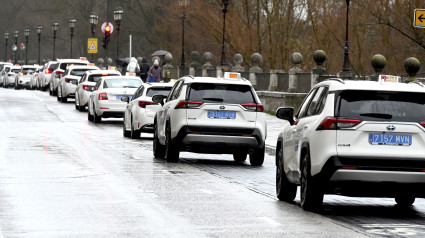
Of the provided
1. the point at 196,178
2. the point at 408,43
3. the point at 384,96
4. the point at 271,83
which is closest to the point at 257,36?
the point at 408,43

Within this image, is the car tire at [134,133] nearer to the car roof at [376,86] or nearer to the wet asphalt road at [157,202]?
the wet asphalt road at [157,202]

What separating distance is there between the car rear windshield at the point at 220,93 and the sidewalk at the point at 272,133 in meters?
4.23

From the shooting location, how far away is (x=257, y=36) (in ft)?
214

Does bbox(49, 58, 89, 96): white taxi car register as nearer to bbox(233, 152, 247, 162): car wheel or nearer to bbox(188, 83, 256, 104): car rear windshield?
bbox(233, 152, 247, 162): car wheel

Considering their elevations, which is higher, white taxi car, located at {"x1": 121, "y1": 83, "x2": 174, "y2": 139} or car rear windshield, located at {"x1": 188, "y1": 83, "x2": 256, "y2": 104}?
car rear windshield, located at {"x1": 188, "y1": 83, "x2": 256, "y2": 104}

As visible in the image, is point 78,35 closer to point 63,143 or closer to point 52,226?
point 63,143

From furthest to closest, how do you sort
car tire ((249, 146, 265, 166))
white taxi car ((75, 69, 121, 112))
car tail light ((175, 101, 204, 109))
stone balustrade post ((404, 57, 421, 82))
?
1. white taxi car ((75, 69, 121, 112))
2. stone balustrade post ((404, 57, 421, 82))
3. car tire ((249, 146, 265, 166))
4. car tail light ((175, 101, 204, 109))

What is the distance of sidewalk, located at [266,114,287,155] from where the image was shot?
24641mm

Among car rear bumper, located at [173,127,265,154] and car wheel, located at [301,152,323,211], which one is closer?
car wheel, located at [301,152,323,211]

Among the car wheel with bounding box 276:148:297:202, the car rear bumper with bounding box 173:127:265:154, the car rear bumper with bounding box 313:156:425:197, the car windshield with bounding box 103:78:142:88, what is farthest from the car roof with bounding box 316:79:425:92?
the car windshield with bounding box 103:78:142:88

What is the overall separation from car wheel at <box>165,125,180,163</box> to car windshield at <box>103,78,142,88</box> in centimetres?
1469

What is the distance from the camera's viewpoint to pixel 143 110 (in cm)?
2742

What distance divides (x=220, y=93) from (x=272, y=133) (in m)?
10.2

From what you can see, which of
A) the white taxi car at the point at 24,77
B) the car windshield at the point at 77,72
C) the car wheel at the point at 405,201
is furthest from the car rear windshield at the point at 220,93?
the white taxi car at the point at 24,77
